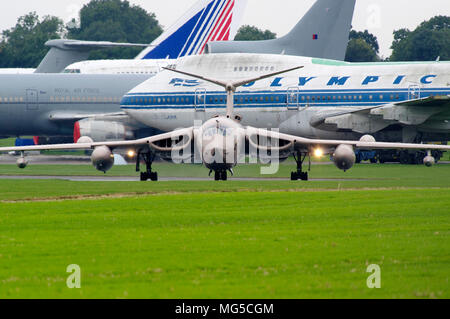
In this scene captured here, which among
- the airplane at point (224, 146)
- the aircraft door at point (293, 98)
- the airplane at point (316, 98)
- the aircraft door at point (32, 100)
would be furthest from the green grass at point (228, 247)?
the aircraft door at point (32, 100)

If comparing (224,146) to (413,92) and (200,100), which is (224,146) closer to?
(413,92)

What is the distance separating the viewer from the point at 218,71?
5147cm

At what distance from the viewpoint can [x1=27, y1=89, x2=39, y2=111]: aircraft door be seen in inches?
2405

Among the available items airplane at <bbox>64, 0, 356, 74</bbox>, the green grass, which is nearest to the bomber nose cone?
the green grass

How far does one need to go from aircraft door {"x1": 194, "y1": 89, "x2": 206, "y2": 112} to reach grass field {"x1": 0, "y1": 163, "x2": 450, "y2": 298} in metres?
22.2

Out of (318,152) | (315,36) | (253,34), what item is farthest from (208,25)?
(253,34)

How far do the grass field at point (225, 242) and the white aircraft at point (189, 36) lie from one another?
1927 inches

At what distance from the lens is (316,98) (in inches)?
1938

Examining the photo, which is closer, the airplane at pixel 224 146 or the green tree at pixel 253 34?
the airplane at pixel 224 146

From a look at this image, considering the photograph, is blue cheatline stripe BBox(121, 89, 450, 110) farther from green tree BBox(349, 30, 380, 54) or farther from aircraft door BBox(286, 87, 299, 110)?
green tree BBox(349, 30, 380, 54)

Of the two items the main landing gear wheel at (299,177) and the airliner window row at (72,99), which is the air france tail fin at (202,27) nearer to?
the airliner window row at (72,99)

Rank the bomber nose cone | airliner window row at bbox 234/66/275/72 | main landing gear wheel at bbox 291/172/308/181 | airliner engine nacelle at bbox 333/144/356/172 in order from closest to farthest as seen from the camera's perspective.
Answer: the bomber nose cone < airliner engine nacelle at bbox 333/144/356/172 < main landing gear wheel at bbox 291/172/308/181 < airliner window row at bbox 234/66/275/72

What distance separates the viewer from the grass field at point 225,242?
13.2m
